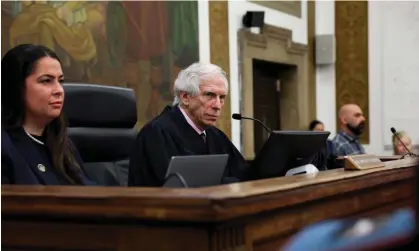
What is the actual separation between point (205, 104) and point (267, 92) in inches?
239

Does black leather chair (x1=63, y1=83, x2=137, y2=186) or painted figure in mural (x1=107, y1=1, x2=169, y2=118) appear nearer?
black leather chair (x1=63, y1=83, x2=137, y2=186)

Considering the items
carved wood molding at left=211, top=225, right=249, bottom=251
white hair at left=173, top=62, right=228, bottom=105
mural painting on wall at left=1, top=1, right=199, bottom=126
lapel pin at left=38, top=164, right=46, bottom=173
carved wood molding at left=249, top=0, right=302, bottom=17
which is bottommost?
carved wood molding at left=211, top=225, right=249, bottom=251

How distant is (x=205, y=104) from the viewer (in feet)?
11.0

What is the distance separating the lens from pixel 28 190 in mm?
1818

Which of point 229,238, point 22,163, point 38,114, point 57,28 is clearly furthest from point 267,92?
point 229,238

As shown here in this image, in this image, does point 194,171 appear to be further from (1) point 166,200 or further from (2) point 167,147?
(2) point 167,147

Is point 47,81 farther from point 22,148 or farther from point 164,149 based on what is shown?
point 164,149

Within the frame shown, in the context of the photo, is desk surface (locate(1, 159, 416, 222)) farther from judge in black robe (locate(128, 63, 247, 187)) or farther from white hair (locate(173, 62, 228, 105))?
white hair (locate(173, 62, 228, 105))

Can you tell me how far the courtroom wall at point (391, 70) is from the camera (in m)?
9.75

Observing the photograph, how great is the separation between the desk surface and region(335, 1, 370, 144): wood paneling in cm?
816

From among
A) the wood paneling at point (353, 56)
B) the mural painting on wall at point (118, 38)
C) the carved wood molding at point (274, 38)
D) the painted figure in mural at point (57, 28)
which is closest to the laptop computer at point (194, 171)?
the mural painting on wall at point (118, 38)

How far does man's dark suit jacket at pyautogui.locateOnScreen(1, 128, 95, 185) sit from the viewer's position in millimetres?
2244

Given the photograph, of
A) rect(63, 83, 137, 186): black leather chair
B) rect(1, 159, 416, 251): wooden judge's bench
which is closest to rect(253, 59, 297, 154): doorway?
rect(63, 83, 137, 186): black leather chair

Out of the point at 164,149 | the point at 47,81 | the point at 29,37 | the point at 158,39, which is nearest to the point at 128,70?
the point at 158,39
